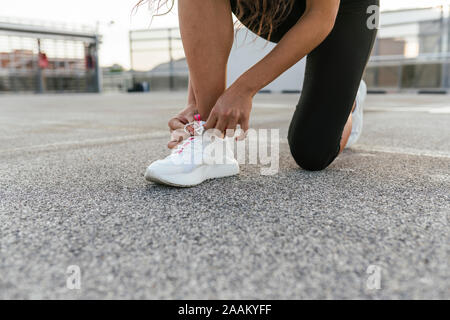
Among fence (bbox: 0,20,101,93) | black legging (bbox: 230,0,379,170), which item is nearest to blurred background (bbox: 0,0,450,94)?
fence (bbox: 0,20,101,93)

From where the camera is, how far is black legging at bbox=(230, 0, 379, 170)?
1.17 m

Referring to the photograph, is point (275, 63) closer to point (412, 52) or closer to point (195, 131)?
point (195, 131)

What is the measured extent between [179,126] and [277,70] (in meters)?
0.36

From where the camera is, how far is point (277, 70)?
2.98ft

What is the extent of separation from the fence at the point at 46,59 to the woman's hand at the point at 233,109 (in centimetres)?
1603

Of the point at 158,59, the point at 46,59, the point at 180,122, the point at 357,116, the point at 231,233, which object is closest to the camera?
the point at 231,233

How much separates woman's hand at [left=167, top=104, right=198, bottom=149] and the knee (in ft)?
1.18

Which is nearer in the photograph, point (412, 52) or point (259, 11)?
point (259, 11)

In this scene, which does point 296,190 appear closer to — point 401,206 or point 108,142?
point 401,206

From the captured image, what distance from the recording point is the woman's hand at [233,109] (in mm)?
873

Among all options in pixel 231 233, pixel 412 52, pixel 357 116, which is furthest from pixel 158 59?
Answer: pixel 231 233

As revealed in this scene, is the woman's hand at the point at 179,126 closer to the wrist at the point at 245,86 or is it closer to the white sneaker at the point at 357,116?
the wrist at the point at 245,86
